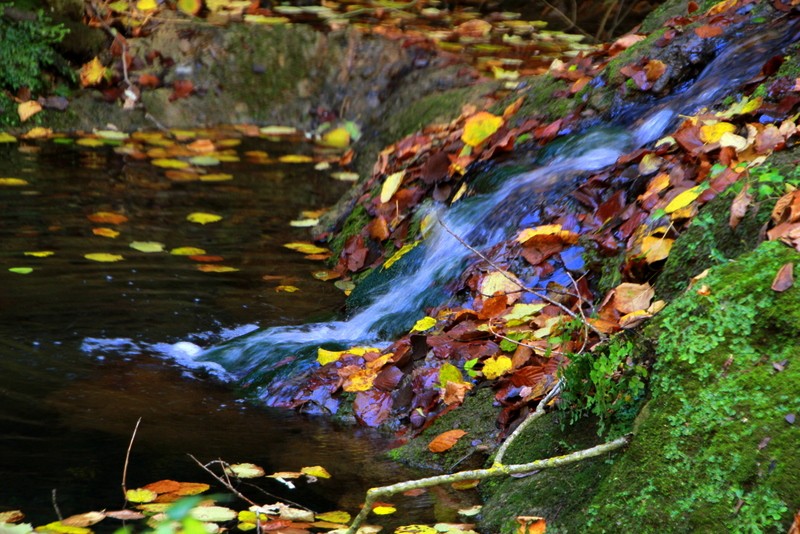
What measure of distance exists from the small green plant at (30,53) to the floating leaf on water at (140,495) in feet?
18.5

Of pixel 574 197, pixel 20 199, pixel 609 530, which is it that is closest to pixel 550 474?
pixel 609 530

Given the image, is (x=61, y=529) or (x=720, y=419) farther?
(x=61, y=529)

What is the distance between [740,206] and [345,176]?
14.6ft

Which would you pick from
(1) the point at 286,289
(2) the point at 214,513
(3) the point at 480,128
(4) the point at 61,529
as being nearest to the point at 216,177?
(1) the point at 286,289

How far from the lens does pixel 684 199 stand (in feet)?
10.7

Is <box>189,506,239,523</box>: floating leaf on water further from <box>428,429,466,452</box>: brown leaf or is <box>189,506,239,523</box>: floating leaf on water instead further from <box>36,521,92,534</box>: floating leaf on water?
<box>428,429,466,452</box>: brown leaf

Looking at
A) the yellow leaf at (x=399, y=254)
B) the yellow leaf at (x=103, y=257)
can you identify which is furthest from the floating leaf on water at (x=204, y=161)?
the yellow leaf at (x=399, y=254)

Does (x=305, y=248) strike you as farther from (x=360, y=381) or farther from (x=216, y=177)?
(x=360, y=381)

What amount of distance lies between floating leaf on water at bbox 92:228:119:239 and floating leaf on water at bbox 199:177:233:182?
4.19ft

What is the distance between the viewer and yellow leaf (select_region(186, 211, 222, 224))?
5.75 metres

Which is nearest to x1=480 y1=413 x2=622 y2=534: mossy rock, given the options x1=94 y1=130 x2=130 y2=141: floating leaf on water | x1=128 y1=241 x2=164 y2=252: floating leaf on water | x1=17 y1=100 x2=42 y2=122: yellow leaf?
x1=128 y1=241 x2=164 y2=252: floating leaf on water

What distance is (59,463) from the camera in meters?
2.86

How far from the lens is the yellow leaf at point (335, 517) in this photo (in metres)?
2.63

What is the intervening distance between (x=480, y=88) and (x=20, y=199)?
10.3 feet
